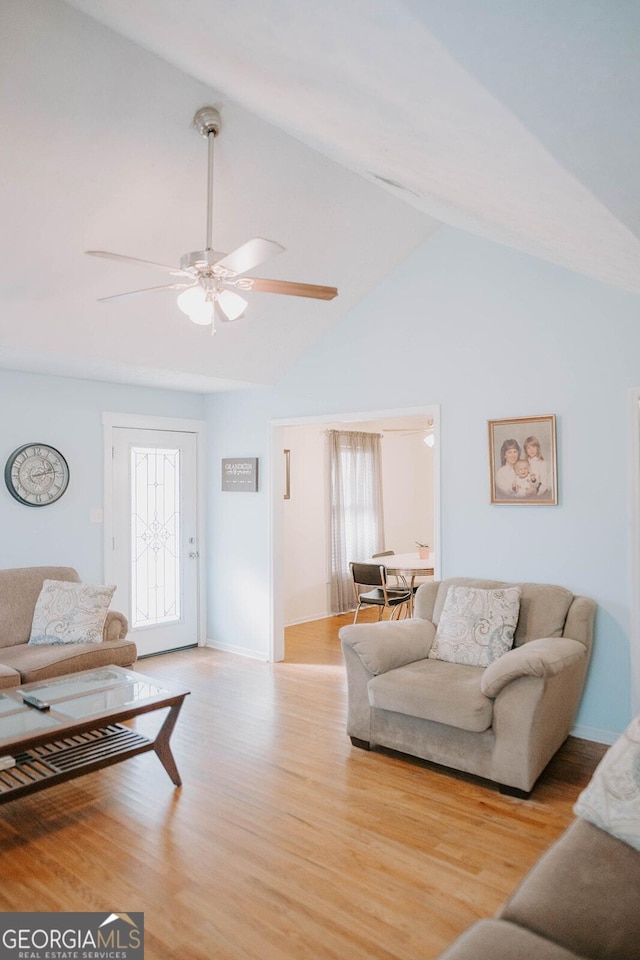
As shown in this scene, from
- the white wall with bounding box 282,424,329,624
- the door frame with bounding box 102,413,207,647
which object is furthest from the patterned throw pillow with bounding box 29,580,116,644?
the white wall with bounding box 282,424,329,624

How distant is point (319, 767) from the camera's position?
3.46 meters

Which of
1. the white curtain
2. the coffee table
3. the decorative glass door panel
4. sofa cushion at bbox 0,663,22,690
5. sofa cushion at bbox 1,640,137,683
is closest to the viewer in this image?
the coffee table

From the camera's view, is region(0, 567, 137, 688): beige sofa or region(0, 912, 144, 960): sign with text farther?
region(0, 567, 137, 688): beige sofa

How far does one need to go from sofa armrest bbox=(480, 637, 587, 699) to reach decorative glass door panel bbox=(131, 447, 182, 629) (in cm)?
346

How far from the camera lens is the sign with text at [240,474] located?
576cm

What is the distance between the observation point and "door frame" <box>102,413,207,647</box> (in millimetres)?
5430

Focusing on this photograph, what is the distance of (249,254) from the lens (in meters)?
2.48

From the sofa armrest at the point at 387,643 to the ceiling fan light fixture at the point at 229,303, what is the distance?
184 centimetres

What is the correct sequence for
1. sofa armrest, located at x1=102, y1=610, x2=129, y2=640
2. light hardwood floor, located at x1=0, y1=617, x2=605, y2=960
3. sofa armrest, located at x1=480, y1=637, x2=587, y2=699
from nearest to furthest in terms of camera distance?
1. light hardwood floor, located at x1=0, y1=617, x2=605, y2=960
2. sofa armrest, located at x1=480, y1=637, x2=587, y2=699
3. sofa armrest, located at x1=102, y1=610, x2=129, y2=640

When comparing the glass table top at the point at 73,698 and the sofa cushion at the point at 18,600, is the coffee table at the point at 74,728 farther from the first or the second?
the sofa cushion at the point at 18,600

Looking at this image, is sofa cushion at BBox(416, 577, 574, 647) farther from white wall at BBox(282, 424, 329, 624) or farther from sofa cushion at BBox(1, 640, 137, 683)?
white wall at BBox(282, 424, 329, 624)

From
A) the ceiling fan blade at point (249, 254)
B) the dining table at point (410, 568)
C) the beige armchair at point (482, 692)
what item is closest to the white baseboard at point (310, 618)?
the dining table at point (410, 568)

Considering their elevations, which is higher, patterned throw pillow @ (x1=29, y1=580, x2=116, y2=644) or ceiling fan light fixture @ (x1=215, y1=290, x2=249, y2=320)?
ceiling fan light fixture @ (x1=215, y1=290, x2=249, y2=320)

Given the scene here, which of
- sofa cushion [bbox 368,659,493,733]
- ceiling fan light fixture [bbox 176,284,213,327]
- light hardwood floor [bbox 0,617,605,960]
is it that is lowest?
light hardwood floor [bbox 0,617,605,960]
